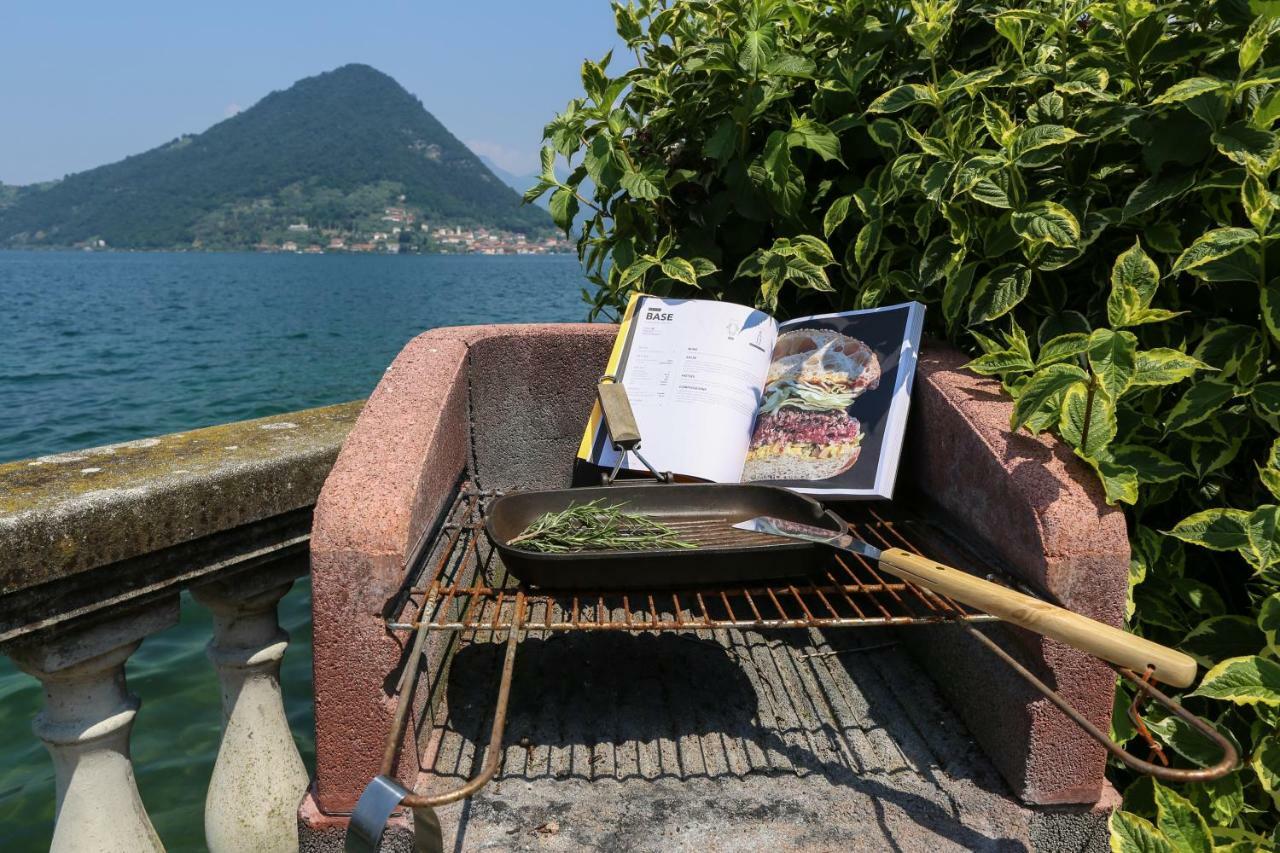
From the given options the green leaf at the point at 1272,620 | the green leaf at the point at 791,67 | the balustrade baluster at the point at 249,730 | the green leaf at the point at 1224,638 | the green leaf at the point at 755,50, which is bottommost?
A: the balustrade baluster at the point at 249,730

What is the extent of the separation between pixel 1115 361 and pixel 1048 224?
1.43 ft

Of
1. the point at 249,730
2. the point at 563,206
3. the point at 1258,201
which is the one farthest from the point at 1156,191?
the point at 249,730

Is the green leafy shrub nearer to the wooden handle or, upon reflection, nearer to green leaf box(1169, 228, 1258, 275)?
green leaf box(1169, 228, 1258, 275)

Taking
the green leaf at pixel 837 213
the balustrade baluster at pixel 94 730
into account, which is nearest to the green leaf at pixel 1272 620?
the green leaf at pixel 837 213

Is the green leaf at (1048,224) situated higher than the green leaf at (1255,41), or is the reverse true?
the green leaf at (1255,41)

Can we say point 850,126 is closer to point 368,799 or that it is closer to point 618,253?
point 618,253

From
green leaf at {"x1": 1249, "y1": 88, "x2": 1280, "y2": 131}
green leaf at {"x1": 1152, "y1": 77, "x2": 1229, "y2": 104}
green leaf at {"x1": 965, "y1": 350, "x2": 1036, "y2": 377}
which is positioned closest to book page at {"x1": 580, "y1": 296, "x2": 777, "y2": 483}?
green leaf at {"x1": 965, "y1": 350, "x2": 1036, "y2": 377}

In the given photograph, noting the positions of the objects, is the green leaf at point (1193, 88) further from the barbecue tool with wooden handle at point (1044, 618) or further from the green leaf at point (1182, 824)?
the green leaf at point (1182, 824)

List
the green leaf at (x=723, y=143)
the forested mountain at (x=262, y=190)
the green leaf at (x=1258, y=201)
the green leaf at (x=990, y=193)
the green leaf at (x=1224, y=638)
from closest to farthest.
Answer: the green leaf at (x=1258, y=201), the green leaf at (x=1224, y=638), the green leaf at (x=990, y=193), the green leaf at (x=723, y=143), the forested mountain at (x=262, y=190)

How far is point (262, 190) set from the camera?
14000 cm

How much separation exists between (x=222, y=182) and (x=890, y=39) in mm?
164849

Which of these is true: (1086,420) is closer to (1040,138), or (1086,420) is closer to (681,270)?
(1040,138)

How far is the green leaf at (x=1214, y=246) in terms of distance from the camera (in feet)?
5.63

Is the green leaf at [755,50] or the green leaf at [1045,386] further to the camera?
the green leaf at [755,50]
